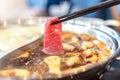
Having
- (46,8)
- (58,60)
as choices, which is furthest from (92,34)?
(46,8)

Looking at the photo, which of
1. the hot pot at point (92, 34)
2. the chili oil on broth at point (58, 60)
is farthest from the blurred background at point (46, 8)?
the chili oil on broth at point (58, 60)

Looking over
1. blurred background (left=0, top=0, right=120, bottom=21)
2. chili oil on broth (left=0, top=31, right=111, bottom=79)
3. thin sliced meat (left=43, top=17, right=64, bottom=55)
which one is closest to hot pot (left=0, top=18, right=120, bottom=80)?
chili oil on broth (left=0, top=31, right=111, bottom=79)

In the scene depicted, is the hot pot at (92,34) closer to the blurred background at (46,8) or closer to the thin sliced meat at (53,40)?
the thin sliced meat at (53,40)

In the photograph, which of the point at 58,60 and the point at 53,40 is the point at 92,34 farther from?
the point at 58,60

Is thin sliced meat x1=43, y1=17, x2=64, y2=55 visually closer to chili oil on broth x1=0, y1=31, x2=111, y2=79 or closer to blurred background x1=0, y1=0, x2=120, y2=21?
chili oil on broth x1=0, y1=31, x2=111, y2=79

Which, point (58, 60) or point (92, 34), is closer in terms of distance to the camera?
point (58, 60)
